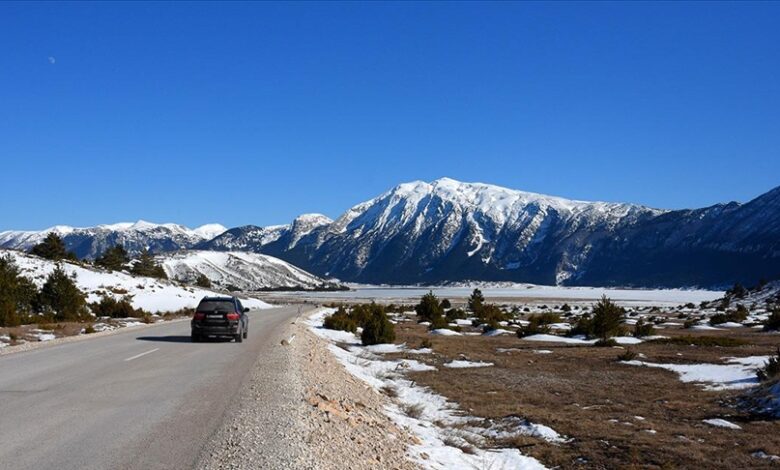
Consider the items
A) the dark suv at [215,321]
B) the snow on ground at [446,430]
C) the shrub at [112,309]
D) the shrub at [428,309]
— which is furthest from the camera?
the shrub at [428,309]

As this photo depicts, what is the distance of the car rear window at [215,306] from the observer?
24069 millimetres

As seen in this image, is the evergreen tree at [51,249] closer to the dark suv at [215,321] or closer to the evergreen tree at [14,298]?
the evergreen tree at [14,298]

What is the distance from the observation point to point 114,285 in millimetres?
58031

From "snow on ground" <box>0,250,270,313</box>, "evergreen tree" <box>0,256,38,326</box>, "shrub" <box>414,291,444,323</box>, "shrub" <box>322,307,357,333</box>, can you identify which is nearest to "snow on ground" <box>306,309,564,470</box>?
"shrub" <box>322,307,357,333</box>

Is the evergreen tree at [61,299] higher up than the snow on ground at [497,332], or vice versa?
the evergreen tree at [61,299]

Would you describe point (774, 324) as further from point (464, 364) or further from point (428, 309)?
point (464, 364)

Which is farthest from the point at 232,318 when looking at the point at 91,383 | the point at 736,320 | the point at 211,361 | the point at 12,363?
the point at 736,320

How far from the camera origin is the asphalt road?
23.6ft

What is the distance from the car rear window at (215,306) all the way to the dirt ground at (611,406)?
8274mm

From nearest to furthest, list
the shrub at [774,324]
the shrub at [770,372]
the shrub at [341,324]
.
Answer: the shrub at [770,372]
the shrub at [341,324]
the shrub at [774,324]

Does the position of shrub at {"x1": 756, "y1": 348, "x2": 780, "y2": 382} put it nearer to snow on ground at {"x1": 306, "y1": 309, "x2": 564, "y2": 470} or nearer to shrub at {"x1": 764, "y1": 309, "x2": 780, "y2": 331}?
snow on ground at {"x1": 306, "y1": 309, "x2": 564, "y2": 470}

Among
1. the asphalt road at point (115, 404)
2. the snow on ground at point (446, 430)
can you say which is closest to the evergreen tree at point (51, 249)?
the asphalt road at point (115, 404)

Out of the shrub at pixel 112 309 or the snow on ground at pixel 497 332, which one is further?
the shrub at pixel 112 309

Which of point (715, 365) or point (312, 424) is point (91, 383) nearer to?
point (312, 424)
